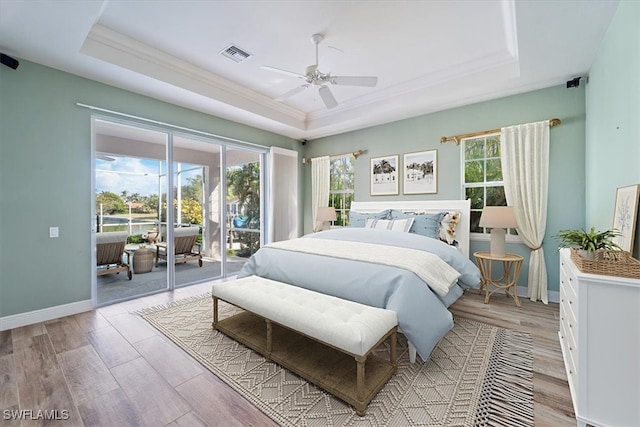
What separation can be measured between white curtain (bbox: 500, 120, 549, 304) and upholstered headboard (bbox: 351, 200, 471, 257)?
1.78 feet

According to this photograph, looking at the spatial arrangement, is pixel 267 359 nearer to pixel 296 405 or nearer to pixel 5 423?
pixel 296 405

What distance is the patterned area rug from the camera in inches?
61.0

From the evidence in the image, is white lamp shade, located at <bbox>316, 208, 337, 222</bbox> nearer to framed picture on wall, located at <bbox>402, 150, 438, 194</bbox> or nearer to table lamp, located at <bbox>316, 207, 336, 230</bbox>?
table lamp, located at <bbox>316, 207, 336, 230</bbox>

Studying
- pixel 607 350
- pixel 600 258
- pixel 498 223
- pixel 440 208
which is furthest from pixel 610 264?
pixel 440 208

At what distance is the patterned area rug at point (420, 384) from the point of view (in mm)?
1549

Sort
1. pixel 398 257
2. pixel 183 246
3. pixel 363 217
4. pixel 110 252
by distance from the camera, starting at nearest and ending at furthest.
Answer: pixel 398 257 < pixel 110 252 < pixel 183 246 < pixel 363 217

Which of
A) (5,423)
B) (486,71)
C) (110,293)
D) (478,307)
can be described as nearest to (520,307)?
(478,307)

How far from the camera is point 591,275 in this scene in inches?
55.9

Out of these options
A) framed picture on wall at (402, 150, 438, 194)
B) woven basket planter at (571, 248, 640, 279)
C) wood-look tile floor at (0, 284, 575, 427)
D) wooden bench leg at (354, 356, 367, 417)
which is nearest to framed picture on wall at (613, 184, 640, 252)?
woven basket planter at (571, 248, 640, 279)

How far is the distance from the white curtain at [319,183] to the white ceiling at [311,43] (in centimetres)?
169

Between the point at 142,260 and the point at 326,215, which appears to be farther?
the point at 326,215

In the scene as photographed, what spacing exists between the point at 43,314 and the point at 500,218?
17.1 ft

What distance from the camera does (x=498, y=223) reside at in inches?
128

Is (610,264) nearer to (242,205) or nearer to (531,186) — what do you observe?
(531,186)
